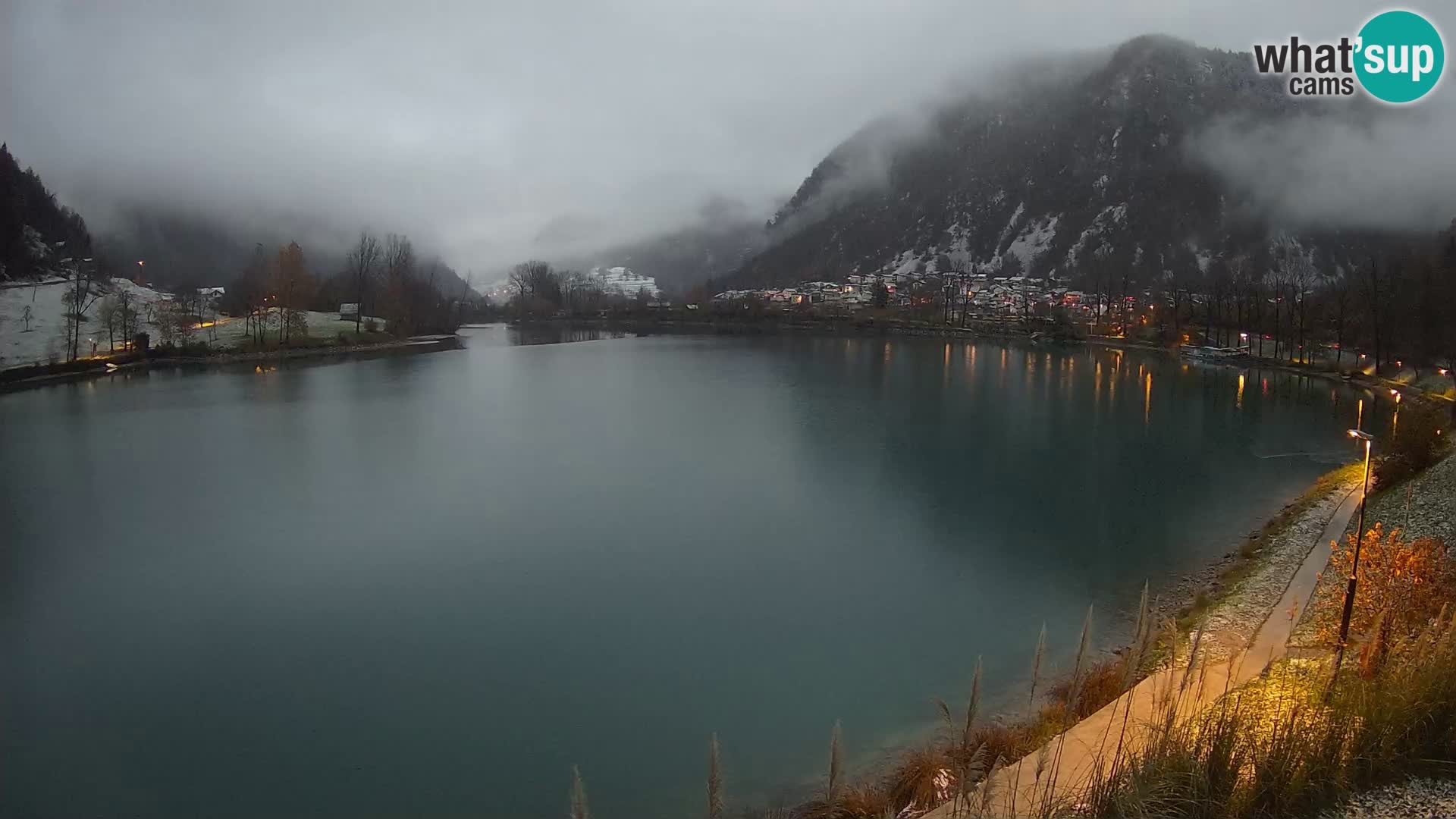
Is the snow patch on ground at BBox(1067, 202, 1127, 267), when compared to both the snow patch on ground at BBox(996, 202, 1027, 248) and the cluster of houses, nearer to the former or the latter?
the cluster of houses

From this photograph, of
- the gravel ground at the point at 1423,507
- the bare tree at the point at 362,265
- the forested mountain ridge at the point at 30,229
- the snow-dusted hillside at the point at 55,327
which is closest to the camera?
the gravel ground at the point at 1423,507

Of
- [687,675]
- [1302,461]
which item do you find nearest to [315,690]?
[687,675]

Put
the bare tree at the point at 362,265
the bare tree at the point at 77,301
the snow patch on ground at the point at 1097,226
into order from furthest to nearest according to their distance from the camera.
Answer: the snow patch on ground at the point at 1097,226 → the bare tree at the point at 362,265 → the bare tree at the point at 77,301

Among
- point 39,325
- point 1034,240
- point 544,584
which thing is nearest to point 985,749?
point 544,584

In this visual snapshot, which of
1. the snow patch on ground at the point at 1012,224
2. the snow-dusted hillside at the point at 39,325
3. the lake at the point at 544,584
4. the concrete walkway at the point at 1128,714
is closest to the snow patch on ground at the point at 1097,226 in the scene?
the snow patch on ground at the point at 1012,224

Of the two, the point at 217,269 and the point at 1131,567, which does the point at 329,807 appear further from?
the point at 217,269

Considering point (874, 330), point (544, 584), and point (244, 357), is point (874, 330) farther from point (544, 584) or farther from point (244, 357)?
point (544, 584)

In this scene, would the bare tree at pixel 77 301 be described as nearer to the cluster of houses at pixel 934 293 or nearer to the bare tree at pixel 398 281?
the bare tree at pixel 398 281

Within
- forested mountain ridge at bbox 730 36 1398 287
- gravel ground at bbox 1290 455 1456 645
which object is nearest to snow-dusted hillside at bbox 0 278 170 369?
gravel ground at bbox 1290 455 1456 645
